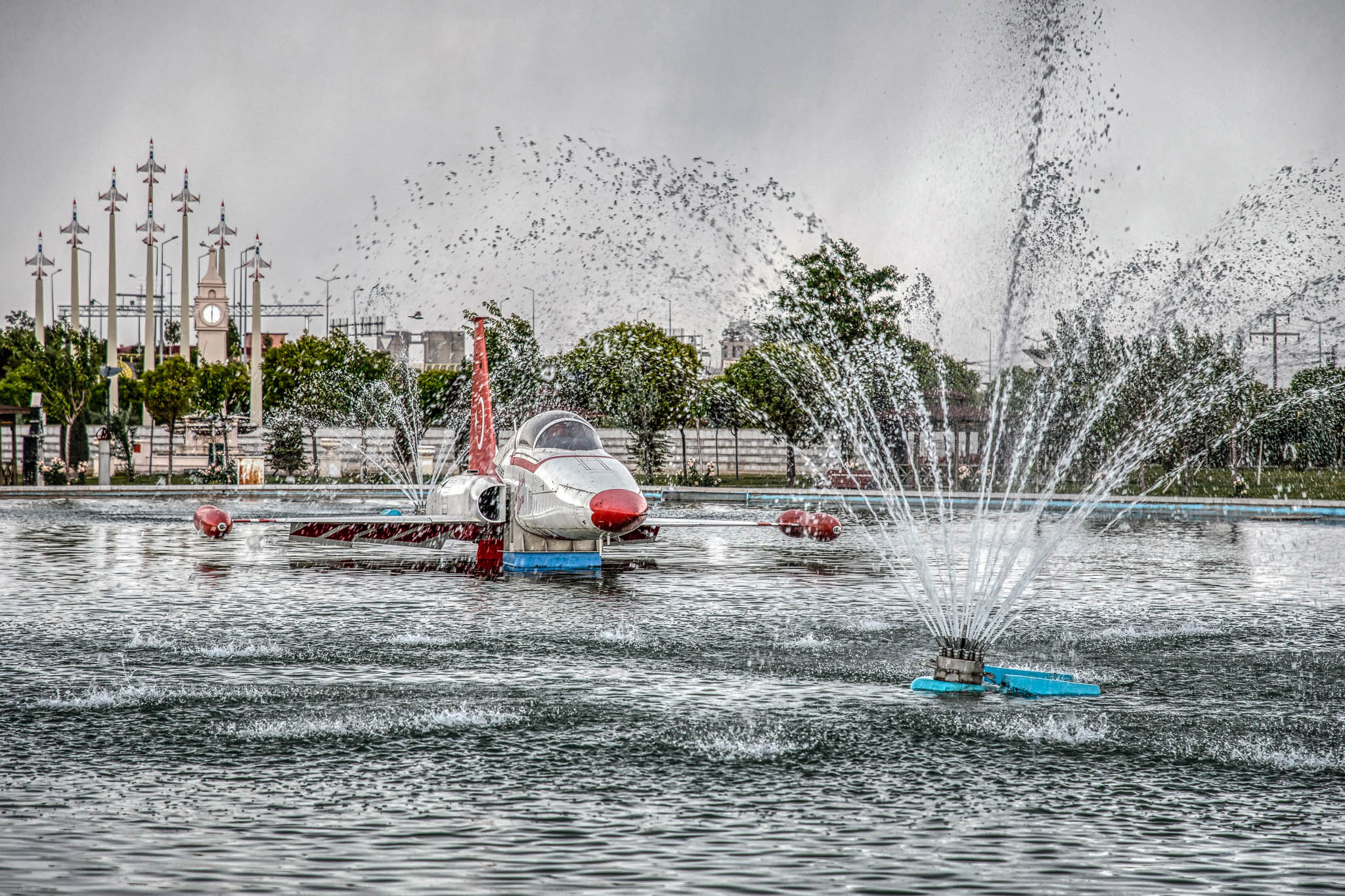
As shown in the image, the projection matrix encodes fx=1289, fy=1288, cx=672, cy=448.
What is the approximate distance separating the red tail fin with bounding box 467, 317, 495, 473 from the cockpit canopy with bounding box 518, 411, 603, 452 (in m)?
2.43

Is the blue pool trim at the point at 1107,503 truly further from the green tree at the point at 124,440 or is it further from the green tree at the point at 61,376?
the green tree at the point at 61,376

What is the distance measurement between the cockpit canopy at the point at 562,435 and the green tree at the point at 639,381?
34.0 meters

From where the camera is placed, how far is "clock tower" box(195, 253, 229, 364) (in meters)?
129

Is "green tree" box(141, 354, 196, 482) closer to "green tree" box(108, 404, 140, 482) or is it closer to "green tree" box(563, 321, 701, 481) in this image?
"green tree" box(108, 404, 140, 482)

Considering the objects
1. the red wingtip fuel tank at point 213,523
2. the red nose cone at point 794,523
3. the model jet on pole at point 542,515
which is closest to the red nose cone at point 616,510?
the model jet on pole at point 542,515

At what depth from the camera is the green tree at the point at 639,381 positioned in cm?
5925

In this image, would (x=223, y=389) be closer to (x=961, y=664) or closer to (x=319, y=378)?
(x=319, y=378)

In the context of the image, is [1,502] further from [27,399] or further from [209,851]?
[27,399]

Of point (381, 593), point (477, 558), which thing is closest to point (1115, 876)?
point (381, 593)

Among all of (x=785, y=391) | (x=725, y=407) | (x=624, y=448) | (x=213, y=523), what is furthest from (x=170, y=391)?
(x=213, y=523)

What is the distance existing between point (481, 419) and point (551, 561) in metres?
5.45

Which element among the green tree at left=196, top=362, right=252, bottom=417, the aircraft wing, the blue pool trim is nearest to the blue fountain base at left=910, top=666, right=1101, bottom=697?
the aircraft wing

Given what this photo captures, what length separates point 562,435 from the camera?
24406 mm

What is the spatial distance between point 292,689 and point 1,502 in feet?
126
